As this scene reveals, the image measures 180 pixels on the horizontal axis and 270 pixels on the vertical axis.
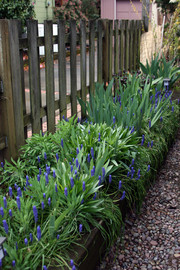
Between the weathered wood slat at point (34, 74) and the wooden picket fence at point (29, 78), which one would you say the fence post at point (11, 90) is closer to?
the wooden picket fence at point (29, 78)

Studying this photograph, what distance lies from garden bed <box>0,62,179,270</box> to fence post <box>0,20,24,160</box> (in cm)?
31

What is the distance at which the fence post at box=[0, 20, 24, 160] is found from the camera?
2918mm

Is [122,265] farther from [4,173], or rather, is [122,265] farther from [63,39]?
[63,39]

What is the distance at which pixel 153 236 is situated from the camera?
281cm

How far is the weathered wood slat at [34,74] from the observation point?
3.22 meters

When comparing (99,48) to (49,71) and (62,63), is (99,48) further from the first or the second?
(49,71)

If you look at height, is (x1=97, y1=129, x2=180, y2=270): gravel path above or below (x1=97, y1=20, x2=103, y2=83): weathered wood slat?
below

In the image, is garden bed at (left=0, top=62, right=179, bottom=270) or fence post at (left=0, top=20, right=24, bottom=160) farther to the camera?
fence post at (left=0, top=20, right=24, bottom=160)

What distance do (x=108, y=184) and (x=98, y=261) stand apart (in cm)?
60

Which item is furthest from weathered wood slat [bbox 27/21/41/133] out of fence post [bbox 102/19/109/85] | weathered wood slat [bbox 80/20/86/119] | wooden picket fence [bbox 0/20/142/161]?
fence post [bbox 102/19/109/85]

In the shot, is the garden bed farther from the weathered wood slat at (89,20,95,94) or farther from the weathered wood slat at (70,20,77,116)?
the weathered wood slat at (89,20,95,94)

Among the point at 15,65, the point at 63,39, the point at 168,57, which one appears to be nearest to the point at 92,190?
the point at 15,65

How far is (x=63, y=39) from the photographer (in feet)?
12.4

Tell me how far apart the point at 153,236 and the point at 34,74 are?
181 centimetres
